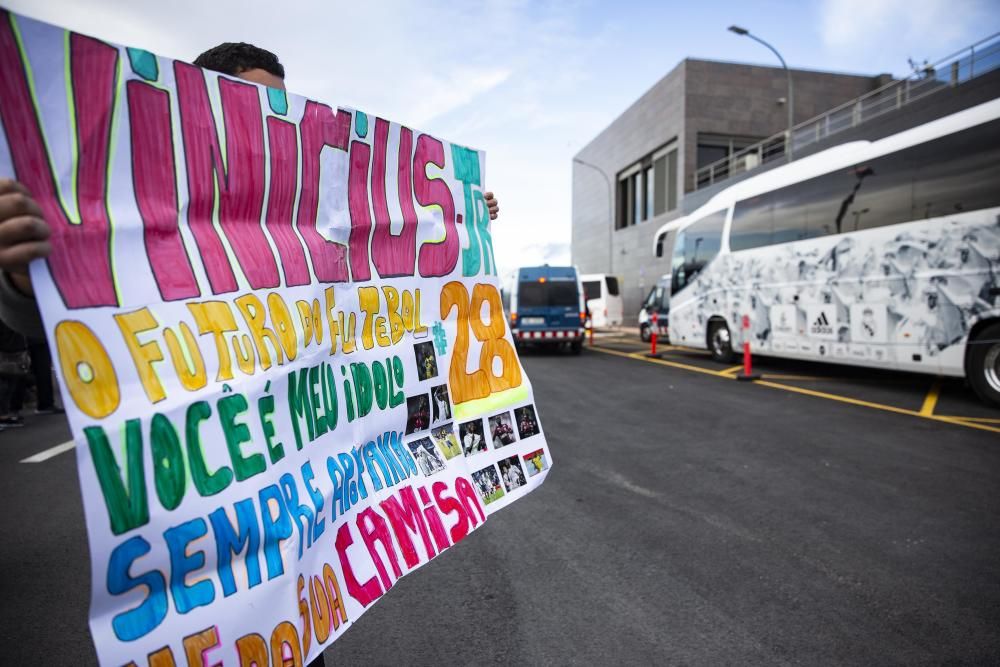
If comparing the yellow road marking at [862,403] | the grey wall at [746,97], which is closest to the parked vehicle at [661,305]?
the yellow road marking at [862,403]

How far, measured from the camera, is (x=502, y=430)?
78.5 inches

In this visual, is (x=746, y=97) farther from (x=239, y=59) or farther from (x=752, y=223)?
(x=239, y=59)

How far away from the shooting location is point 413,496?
1671mm

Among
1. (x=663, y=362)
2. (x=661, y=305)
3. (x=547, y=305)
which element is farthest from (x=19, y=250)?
(x=661, y=305)

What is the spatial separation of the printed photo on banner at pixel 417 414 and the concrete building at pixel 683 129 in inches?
1062

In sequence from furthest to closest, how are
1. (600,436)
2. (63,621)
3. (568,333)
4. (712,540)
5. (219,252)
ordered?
1. (568,333)
2. (600,436)
3. (712,540)
4. (63,621)
5. (219,252)

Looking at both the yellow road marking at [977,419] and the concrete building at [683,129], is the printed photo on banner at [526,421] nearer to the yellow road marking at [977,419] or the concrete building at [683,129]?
the yellow road marking at [977,419]

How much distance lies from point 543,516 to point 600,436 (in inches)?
93.0

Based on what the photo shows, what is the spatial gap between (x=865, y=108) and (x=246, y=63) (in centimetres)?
2080

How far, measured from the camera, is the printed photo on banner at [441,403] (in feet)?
5.90

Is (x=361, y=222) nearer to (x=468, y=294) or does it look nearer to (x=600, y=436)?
(x=468, y=294)

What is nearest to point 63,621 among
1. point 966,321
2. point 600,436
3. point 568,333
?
point 600,436

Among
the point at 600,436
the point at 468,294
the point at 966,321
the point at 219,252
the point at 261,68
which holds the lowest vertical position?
the point at 600,436

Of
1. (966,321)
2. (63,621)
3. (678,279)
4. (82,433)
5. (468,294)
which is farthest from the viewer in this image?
(678,279)
